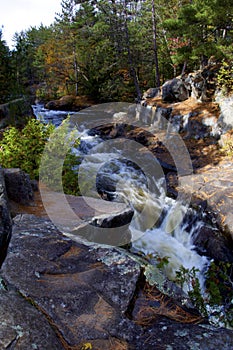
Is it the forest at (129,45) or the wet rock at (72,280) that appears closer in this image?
the wet rock at (72,280)

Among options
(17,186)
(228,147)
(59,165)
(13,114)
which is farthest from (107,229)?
(13,114)

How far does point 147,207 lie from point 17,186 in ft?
13.5

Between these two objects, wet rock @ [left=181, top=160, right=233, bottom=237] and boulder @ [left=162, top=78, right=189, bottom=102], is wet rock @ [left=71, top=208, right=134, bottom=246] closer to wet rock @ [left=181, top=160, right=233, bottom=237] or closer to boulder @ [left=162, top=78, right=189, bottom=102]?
wet rock @ [left=181, top=160, right=233, bottom=237]

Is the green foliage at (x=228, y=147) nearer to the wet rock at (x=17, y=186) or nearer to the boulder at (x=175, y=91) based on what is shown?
the boulder at (x=175, y=91)

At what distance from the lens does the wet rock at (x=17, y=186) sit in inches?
219

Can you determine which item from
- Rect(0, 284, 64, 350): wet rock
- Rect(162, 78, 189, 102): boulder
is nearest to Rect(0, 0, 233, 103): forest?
Rect(162, 78, 189, 102): boulder

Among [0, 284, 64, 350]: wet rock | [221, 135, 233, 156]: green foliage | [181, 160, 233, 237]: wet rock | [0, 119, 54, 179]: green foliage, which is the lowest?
[181, 160, 233, 237]: wet rock

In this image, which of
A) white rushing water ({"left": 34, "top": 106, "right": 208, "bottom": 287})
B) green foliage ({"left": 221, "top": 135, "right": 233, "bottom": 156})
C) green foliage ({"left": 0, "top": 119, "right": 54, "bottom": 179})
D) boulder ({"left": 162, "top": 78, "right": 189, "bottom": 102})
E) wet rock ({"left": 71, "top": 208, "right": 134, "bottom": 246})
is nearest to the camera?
wet rock ({"left": 71, "top": 208, "right": 134, "bottom": 246})

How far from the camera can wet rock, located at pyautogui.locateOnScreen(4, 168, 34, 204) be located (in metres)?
5.57

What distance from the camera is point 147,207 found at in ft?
27.2

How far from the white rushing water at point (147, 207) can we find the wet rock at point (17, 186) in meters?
2.07

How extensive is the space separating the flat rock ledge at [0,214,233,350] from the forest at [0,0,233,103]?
430 inches

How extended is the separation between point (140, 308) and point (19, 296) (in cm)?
117

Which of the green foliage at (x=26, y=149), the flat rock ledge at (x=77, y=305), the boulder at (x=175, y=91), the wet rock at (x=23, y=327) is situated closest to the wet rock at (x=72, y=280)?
the flat rock ledge at (x=77, y=305)
